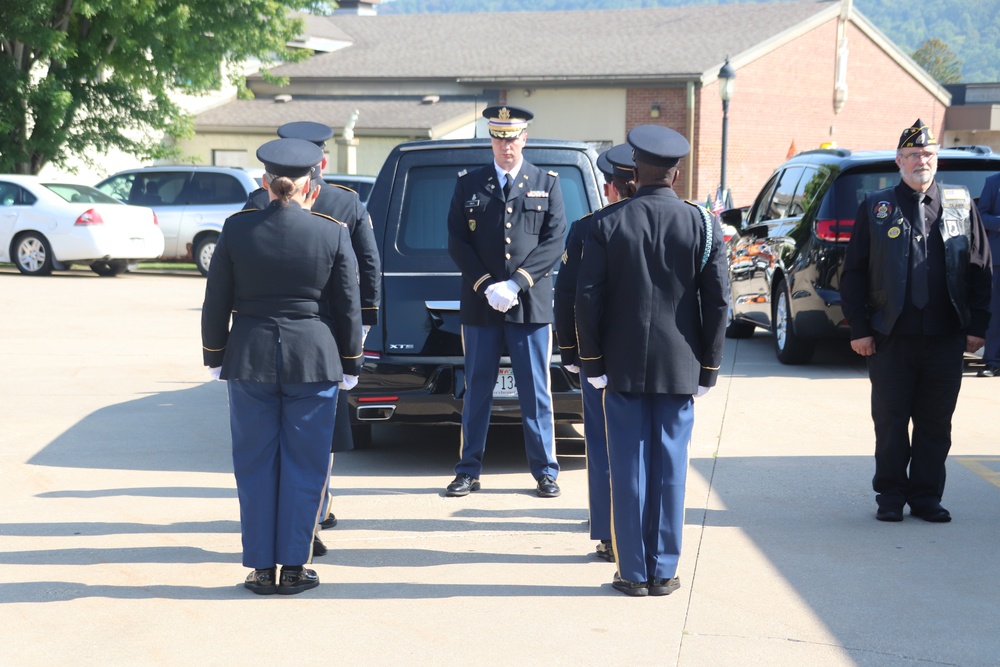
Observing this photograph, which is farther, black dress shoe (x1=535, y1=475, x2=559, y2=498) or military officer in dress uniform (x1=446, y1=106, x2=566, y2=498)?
black dress shoe (x1=535, y1=475, x2=559, y2=498)

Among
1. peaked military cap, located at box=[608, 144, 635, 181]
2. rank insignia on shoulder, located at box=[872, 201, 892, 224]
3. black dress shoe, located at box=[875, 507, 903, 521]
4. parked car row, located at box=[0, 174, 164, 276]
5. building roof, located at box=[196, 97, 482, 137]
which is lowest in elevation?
black dress shoe, located at box=[875, 507, 903, 521]

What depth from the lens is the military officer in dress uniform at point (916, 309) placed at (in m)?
6.24

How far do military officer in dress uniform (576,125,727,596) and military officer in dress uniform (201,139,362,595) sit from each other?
1.05m

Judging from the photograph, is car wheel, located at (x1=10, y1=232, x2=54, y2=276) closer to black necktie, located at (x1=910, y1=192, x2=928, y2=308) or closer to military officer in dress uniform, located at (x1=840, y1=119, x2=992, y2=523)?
military officer in dress uniform, located at (x1=840, y1=119, x2=992, y2=523)

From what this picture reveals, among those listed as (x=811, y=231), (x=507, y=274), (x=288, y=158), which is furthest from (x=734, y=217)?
(x=288, y=158)

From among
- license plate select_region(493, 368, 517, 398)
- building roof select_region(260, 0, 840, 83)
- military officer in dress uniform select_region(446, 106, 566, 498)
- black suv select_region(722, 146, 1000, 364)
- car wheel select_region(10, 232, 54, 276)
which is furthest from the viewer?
building roof select_region(260, 0, 840, 83)

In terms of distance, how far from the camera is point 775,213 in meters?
12.1

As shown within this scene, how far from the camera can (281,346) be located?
5.15 m

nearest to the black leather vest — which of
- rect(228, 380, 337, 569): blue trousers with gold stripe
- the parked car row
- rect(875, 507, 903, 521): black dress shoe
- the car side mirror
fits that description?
rect(875, 507, 903, 521): black dress shoe

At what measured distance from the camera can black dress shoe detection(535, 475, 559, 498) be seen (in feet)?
22.4

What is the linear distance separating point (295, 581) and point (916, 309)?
321cm

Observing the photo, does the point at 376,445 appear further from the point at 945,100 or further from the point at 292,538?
the point at 945,100

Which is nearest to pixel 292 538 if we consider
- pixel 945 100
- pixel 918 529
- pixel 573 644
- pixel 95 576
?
pixel 95 576

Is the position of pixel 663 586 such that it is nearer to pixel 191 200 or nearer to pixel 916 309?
pixel 916 309
